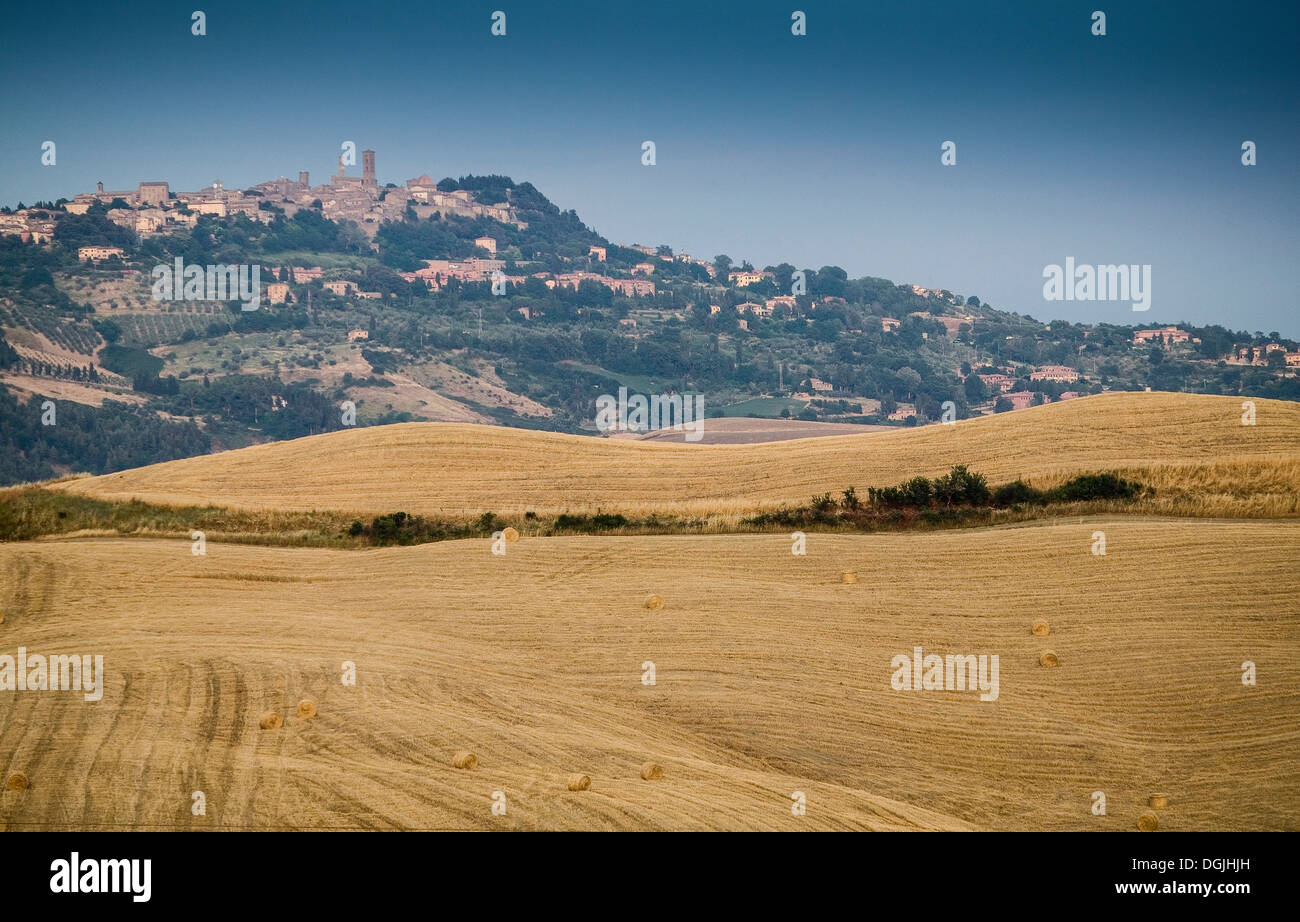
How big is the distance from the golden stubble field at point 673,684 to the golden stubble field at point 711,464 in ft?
23.9

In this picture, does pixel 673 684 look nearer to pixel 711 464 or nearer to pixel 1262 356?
pixel 711 464

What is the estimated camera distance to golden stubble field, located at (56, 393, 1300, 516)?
36844 millimetres

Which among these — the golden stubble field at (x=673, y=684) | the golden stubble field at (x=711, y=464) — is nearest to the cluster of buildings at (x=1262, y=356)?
the golden stubble field at (x=711, y=464)

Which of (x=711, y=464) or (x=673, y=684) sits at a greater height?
(x=711, y=464)

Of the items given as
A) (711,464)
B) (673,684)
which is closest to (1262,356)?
(711,464)

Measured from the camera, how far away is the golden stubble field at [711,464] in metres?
36.8

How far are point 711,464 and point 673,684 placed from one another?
80.9 feet

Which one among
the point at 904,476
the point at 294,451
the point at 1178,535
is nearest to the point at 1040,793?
the point at 1178,535

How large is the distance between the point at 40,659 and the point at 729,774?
38.3 feet

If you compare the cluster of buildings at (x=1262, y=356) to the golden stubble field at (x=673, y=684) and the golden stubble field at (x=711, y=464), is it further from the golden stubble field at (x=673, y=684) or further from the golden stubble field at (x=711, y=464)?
the golden stubble field at (x=673, y=684)

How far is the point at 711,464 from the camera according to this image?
45438mm

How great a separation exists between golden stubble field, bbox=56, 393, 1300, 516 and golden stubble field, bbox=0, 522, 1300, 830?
7.29m

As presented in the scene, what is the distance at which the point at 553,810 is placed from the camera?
1477cm
